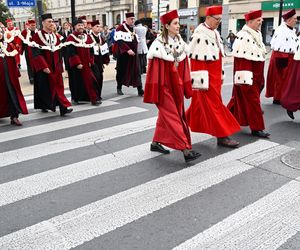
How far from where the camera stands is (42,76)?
311 inches

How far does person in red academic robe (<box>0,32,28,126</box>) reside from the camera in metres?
7.19

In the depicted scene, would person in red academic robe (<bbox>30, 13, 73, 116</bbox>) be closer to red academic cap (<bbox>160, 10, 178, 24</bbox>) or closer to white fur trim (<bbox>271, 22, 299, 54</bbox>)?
red academic cap (<bbox>160, 10, 178, 24</bbox>)

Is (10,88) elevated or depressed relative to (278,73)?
depressed

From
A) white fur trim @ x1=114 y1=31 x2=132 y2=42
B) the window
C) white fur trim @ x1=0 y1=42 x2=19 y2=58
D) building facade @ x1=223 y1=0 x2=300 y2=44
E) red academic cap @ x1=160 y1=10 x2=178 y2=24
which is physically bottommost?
white fur trim @ x1=0 y1=42 x2=19 y2=58

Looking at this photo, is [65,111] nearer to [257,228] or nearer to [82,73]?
[82,73]

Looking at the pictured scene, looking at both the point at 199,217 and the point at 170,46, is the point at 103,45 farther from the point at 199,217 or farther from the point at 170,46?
the point at 199,217

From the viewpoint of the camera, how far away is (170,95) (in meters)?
5.00

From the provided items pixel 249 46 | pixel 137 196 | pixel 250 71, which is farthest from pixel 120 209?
pixel 249 46

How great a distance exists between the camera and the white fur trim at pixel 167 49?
4820 millimetres

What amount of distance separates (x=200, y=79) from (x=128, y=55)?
525 centimetres

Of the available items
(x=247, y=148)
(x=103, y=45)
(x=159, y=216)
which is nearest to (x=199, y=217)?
(x=159, y=216)

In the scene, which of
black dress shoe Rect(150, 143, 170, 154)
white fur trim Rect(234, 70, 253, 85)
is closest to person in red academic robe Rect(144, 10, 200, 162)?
black dress shoe Rect(150, 143, 170, 154)

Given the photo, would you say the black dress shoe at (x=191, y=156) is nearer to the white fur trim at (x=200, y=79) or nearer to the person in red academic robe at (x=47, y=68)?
the white fur trim at (x=200, y=79)

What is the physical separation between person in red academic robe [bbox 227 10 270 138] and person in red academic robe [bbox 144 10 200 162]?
3.63 ft
